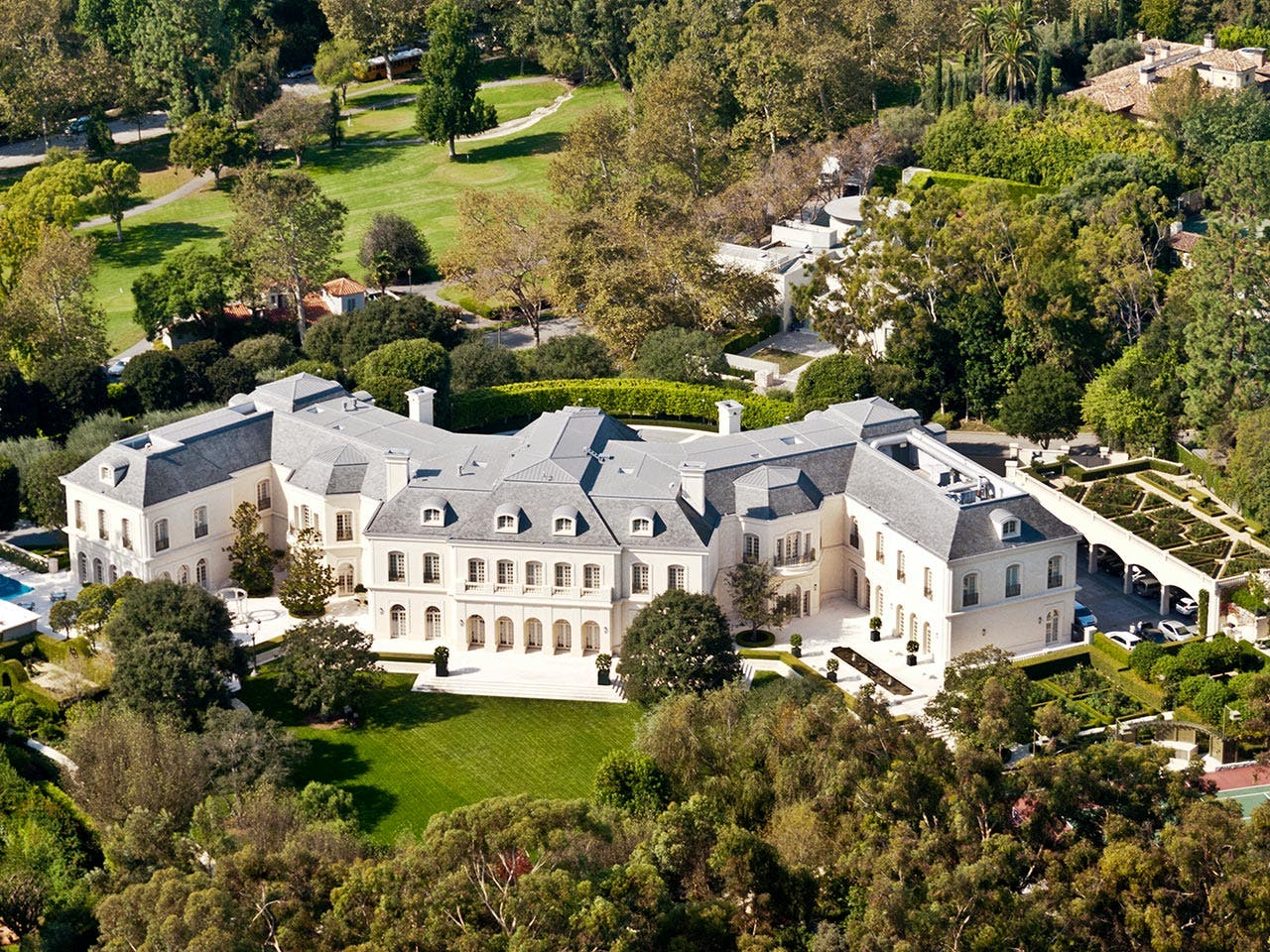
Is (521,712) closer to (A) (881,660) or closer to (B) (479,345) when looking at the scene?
(A) (881,660)

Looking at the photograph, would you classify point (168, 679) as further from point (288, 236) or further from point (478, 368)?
point (288, 236)

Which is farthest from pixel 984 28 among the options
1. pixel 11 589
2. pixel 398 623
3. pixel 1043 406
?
pixel 11 589

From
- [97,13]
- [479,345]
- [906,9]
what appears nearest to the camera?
[479,345]

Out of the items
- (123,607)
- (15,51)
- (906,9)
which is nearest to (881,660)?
(123,607)

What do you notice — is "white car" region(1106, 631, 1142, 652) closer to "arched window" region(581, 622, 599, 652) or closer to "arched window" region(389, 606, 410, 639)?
"arched window" region(581, 622, 599, 652)

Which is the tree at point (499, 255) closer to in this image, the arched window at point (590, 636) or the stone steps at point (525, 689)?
the arched window at point (590, 636)

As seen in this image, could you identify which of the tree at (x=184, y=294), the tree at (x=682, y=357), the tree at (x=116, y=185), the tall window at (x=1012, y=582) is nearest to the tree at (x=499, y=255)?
the tree at (x=682, y=357)
